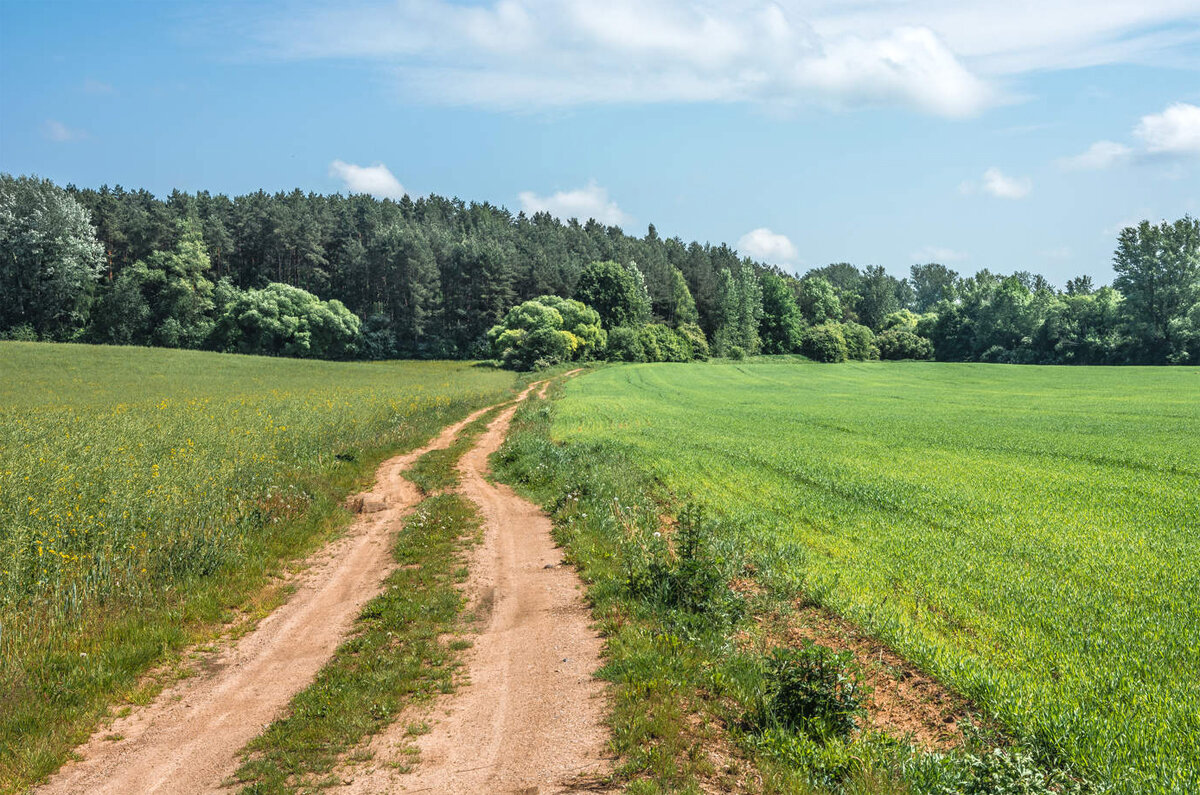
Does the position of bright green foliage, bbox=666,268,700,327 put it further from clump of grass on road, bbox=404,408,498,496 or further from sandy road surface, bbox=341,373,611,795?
sandy road surface, bbox=341,373,611,795

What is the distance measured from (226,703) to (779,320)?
125 meters

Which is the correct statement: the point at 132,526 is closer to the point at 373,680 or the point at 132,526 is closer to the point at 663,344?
the point at 373,680

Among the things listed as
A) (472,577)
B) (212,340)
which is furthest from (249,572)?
(212,340)

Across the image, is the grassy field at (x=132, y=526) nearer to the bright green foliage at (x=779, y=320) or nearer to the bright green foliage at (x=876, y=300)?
the bright green foliage at (x=779, y=320)

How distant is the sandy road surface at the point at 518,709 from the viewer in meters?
6.61

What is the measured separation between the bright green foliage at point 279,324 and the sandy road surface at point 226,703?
79.0 m

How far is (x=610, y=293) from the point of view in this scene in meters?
105

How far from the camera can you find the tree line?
81.4 metres

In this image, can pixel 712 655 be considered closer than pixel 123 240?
Yes

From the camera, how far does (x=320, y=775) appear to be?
6781mm

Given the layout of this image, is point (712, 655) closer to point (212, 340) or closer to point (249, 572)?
point (249, 572)

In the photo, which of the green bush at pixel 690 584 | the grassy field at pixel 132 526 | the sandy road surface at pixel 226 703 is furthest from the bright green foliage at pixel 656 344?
the green bush at pixel 690 584

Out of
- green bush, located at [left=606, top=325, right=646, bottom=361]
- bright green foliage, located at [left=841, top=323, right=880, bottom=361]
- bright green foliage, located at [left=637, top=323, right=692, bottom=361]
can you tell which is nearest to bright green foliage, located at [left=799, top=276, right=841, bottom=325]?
bright green foliage, located at [left=841, top=323, right=880, bottom=361]

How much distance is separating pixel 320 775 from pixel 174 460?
42.8ft
